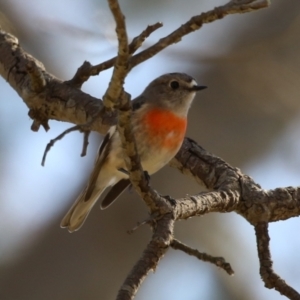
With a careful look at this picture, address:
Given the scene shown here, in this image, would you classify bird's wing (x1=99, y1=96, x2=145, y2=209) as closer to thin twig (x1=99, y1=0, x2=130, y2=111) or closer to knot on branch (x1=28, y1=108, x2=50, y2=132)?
knot on branch (x1=28, y1=108, x2=50, y2=132)

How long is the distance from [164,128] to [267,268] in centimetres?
128

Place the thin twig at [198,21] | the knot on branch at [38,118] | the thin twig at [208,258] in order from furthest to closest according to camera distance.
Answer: the knot on branch at [38,118] → the thin twig at [208,258] → the thin twig at [198,21]

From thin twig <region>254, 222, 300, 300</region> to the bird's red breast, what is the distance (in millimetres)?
851

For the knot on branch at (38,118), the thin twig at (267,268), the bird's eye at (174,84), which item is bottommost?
the thin twig at (267,268)

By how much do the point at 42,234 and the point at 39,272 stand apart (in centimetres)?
35

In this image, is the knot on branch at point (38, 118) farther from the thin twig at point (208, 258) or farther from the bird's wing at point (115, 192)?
the thin twig at point (208, 258)

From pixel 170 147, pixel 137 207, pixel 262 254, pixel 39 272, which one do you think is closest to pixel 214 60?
pixel 137 207

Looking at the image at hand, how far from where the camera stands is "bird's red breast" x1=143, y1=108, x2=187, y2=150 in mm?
3994

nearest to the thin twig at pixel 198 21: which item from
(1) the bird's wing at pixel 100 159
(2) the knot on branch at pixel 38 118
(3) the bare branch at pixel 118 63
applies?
(3) the bare branch at pixel 118 63

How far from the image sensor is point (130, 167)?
106 inches

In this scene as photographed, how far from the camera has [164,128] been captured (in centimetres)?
411

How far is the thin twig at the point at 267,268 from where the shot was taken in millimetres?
2990

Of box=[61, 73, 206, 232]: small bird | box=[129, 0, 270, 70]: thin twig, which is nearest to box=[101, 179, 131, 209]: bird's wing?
box=[61, 73, 206, 232]: small bird

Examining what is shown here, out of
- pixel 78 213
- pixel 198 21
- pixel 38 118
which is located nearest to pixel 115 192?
pixel 78 213
